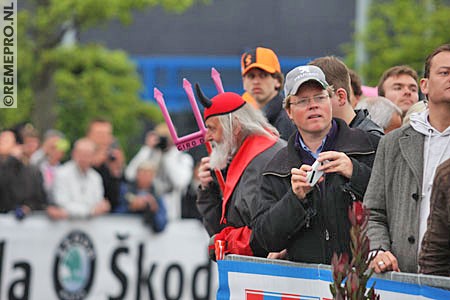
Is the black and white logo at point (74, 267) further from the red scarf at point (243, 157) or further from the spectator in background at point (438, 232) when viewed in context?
the spectator in background at point (438, 232)

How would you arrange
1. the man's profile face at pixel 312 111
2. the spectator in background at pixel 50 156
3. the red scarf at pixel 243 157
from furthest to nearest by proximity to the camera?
1. the spectator in background at pixel 50 156
2. the red scarf at pixel 243 157
3. the man's profile face at pixel 312 111

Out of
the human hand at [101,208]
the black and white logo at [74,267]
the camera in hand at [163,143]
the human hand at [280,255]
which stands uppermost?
the camera in hand at [163,143]

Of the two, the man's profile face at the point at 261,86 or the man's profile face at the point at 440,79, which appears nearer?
the man's profile face at the point at 440,79

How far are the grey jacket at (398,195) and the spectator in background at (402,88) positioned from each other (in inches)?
85.3

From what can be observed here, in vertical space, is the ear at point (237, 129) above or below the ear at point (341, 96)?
below

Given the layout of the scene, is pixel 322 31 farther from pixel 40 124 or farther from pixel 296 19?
pixel 40 124

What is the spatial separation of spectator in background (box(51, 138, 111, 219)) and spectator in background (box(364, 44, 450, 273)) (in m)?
8.43

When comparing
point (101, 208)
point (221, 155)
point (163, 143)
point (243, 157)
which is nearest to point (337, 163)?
point (243, 157)

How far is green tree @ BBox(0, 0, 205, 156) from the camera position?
23.5 meters

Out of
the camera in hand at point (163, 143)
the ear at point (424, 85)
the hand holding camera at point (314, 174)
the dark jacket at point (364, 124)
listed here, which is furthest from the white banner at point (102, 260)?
the ear at point (424, 85)

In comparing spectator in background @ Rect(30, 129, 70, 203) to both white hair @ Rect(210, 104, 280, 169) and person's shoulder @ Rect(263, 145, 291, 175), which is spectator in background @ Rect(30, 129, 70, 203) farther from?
person's shoulder @ Rect(263, 145, 291, 175)

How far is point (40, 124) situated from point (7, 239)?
404 inches

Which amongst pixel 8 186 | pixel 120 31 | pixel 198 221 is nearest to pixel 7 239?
pixel 8 186

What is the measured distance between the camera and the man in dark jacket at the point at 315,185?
6352mm
